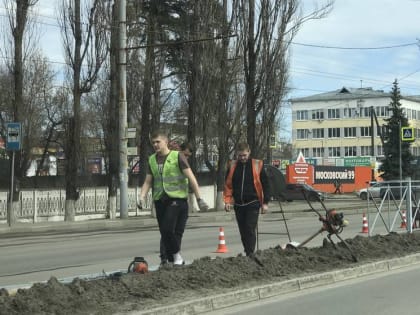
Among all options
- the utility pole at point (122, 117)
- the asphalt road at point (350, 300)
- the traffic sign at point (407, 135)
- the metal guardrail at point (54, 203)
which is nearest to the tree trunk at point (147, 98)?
the utility pole at point (122, 117)

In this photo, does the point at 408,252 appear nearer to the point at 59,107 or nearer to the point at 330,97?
the point at 59,107

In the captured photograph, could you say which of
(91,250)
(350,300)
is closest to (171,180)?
(350,300)

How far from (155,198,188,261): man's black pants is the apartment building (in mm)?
93552

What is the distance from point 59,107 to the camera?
38.0 metres

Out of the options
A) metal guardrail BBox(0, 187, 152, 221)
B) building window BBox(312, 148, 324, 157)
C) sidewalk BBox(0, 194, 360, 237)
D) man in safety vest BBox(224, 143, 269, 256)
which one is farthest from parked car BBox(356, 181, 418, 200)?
building window BBox(312, 148, 324, 157)

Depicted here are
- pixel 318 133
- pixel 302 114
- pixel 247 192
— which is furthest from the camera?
pixel 302 114

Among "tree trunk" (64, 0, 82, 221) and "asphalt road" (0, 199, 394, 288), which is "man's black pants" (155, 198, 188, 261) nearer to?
"asphalt road" (0, 199, 394, 288)

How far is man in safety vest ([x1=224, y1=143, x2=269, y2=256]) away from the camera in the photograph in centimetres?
891

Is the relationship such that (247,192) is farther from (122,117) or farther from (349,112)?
(349,112)

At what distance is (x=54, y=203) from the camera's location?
24141mm

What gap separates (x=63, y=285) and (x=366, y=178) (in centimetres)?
5448

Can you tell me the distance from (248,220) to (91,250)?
5.04m

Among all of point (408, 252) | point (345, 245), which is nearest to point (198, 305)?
point (345, 245)

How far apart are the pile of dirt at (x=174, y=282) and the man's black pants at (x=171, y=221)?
1.25ft
